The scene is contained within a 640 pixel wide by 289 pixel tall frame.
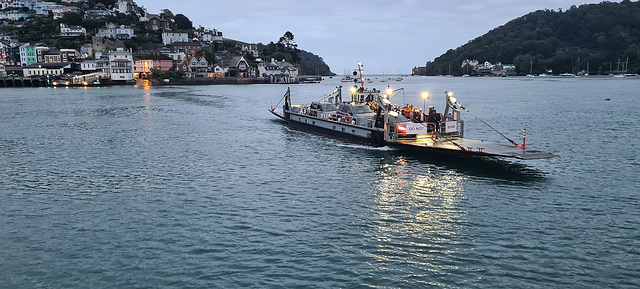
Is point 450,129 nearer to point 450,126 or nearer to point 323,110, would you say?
point 450,126

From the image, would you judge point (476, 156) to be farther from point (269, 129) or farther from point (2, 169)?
point (2, 169)

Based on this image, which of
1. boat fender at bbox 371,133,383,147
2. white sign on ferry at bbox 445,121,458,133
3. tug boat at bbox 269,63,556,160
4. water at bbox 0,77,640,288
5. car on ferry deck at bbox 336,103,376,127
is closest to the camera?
water at bbox 0,77,640,288

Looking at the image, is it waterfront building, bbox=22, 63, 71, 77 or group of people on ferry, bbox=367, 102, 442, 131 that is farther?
waterfront building, bbox=22, 63, 71, 77

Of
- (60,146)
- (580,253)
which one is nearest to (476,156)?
(580,253)

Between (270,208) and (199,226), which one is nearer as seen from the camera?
(199,226)

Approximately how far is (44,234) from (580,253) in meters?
23.3

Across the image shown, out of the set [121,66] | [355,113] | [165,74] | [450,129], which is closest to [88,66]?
[121,66]

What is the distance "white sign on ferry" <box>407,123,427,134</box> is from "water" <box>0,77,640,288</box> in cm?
250

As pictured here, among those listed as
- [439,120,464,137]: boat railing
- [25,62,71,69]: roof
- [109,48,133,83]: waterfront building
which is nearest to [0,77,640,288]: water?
[439,120,464,137]: boat railing

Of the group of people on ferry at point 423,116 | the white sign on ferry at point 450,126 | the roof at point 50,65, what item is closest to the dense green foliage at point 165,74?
the roof at point 50,65

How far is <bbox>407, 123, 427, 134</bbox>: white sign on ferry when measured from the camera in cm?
3803

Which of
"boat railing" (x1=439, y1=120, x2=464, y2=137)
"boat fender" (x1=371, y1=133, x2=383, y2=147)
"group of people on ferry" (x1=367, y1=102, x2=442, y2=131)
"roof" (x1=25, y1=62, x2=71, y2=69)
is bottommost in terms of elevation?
"boat fender" (x1=371, y1=133, x2=383, y2=147)

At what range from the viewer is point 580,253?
56.7ft

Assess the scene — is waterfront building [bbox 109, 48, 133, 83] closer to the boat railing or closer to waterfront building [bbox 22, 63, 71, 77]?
waterfront building [bbox 22, 63, 71, 77]
